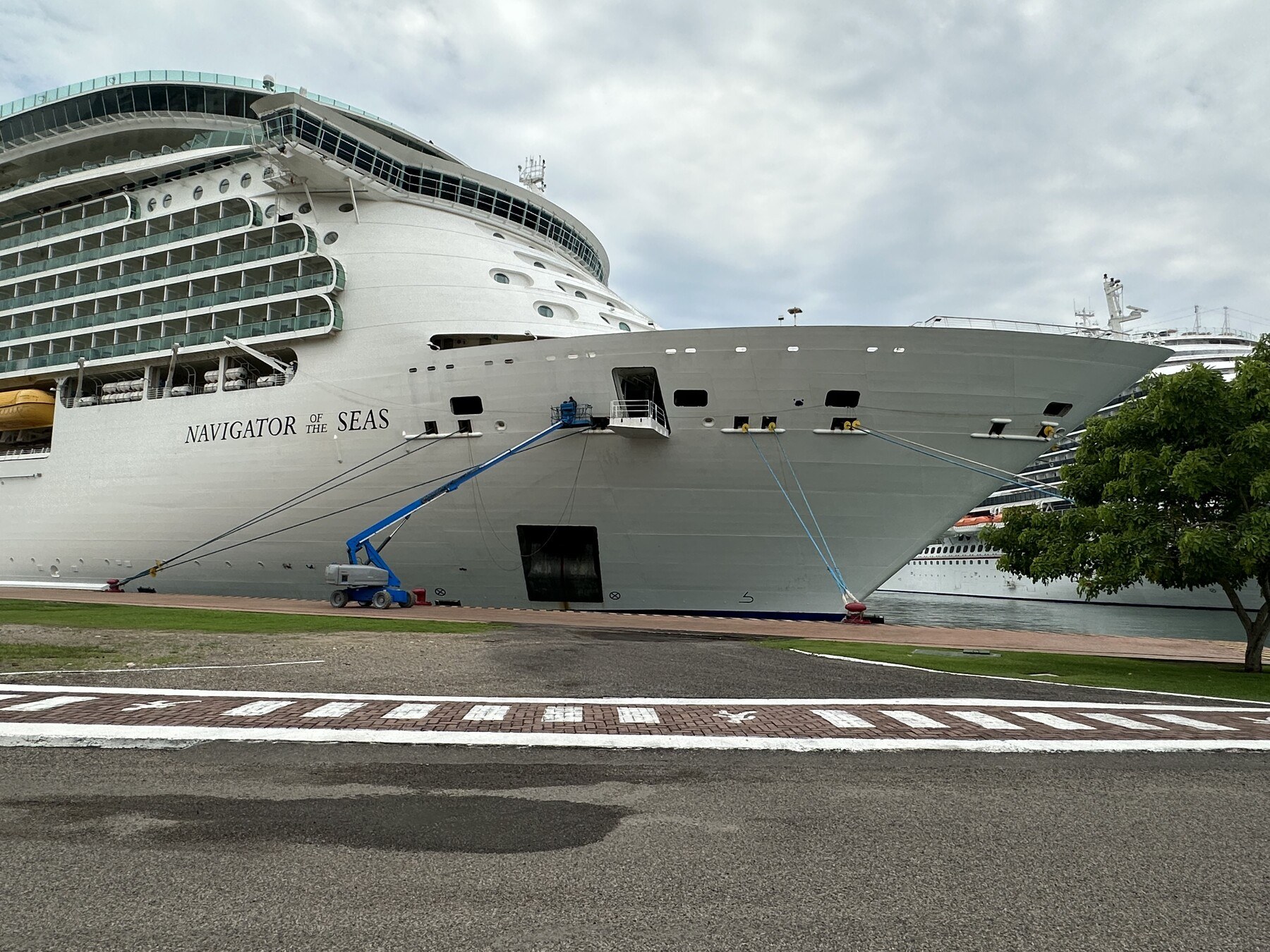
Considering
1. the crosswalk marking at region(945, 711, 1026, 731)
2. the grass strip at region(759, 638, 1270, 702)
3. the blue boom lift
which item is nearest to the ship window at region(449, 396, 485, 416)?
the blue boom lift

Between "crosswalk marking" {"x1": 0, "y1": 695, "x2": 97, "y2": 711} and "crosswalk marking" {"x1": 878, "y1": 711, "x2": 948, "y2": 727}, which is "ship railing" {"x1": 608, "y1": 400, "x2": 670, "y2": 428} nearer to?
"crosswalk marking" {"x1": 878, "y1": 711, "x2": 948, "y2": 727}

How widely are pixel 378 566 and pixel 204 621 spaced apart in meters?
5.66

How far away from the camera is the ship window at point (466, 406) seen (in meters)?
18.9

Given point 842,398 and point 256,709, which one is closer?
point 256,709

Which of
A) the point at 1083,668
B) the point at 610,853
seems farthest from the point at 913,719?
the point at 1083,668

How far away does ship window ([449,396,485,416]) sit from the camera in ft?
62.0

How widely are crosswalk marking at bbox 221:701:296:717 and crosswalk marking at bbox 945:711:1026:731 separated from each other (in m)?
6.22

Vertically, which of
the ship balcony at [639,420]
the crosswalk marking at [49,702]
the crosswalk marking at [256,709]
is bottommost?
the crosswalk marking at [256,709]

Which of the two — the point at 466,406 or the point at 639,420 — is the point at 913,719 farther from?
the point at 466,406

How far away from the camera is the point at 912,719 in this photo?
22.9 ft

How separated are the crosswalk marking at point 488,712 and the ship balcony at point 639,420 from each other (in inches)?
409

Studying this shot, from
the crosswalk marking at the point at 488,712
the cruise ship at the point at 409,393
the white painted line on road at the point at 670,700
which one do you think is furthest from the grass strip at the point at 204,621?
the crosswalk marking at the point at 488,712

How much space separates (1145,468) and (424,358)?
1567 cm

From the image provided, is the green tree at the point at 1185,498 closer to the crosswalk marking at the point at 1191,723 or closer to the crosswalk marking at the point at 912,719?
the crosswalk marking at the point at 1191,723
